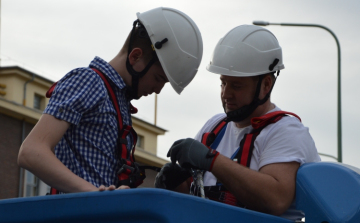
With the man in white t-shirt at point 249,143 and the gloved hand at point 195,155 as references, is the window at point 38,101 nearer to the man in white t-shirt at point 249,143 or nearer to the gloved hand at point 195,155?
the man in white t-shirt at point 249,143

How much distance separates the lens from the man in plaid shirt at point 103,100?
2.85m

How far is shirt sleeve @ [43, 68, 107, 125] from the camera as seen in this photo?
3016mm

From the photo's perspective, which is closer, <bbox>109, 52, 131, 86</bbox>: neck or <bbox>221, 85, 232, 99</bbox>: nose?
<bbox>109, 52, 131, 86</bbox>: neck

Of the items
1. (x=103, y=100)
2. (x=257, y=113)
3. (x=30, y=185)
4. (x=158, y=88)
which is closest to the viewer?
(x=103, y=100)

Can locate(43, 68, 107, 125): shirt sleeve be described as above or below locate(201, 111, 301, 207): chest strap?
above

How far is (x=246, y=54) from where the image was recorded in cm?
422

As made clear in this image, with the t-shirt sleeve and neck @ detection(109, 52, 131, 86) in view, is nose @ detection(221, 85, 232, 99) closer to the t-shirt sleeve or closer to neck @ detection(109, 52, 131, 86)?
the t-shirt sleeve

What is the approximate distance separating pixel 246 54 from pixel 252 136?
0.69 m

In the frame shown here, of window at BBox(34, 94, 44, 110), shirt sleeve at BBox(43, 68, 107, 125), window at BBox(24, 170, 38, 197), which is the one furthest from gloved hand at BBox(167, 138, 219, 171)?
window at BBox(34, 94, 44, 110)

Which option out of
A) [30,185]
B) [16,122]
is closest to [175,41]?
[16,122]

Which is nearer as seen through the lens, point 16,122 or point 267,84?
point 267,84

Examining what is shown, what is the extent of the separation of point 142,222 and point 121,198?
0.42 ft

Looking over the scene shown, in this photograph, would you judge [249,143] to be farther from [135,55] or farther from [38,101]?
[38,101]

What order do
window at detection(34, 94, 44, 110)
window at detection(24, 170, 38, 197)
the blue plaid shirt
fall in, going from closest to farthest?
the blue plaid shirt
window at detection(24, 170, 38, 197)
window at detection(34, 94, 44, 110)
